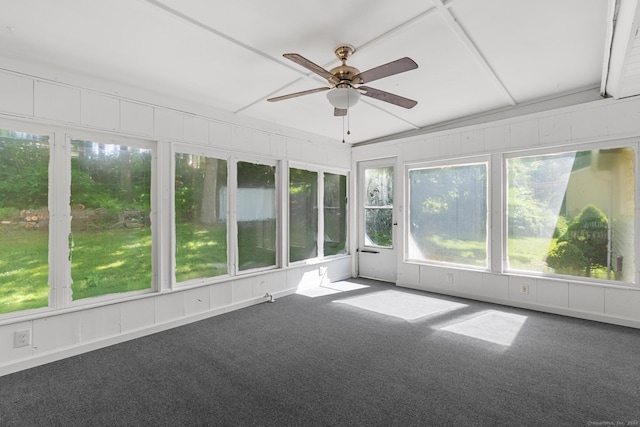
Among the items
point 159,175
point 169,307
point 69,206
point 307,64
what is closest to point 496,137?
point 307,64

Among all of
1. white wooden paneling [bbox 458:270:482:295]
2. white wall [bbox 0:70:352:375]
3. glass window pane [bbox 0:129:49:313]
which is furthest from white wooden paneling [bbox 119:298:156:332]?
white wooden paneling [bbox 458:270:482:295]

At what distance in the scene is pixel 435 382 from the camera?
228 cm

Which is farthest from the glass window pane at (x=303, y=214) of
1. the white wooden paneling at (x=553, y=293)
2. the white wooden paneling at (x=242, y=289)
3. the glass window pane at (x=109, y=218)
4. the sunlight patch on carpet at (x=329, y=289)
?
the white wooden paneling at (x=553, y=293)

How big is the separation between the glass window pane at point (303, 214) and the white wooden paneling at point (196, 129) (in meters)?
1.47

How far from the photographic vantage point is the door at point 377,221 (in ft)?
17.9

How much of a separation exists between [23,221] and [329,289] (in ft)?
12.3

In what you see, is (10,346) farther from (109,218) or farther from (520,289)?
(520,289)

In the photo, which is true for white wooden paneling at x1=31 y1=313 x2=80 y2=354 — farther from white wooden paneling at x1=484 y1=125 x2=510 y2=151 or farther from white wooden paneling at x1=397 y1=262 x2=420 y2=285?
white wooden paneling at x1=484 y1=125 x2=510 y2=151

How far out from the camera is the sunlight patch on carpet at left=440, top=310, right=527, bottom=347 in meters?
3.05

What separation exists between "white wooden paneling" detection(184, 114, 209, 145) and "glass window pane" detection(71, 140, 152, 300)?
50 cm

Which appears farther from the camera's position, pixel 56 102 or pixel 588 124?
pixel 588 124

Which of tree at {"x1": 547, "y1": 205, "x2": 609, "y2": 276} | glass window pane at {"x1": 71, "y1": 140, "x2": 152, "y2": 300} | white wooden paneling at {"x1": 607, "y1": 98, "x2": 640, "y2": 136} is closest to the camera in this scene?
glass window pane at {"x1": 71, "y1": 140, "x2": 152, "y2": 300}

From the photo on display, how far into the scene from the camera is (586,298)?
11.7 ft

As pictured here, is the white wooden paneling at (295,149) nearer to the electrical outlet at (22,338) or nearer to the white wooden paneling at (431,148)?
the white wooden paneling at (431,148)
